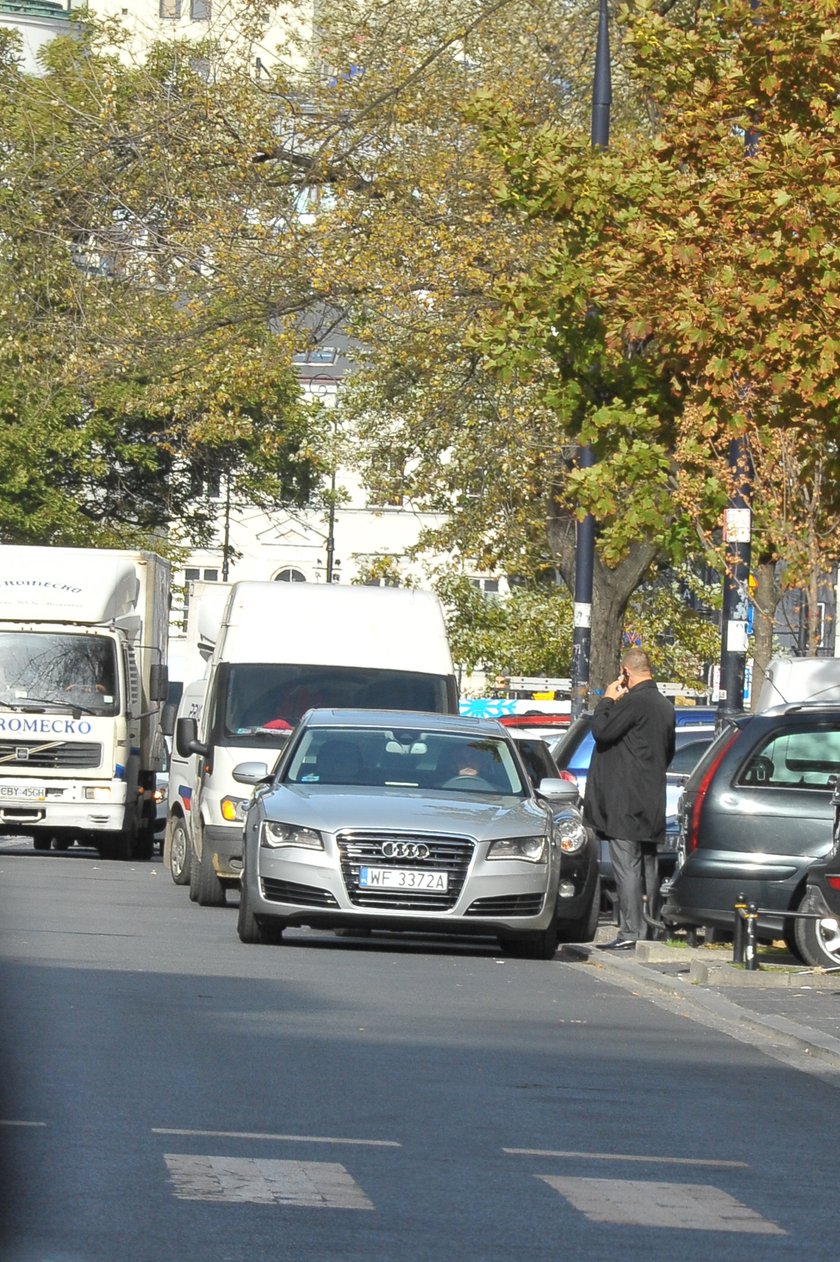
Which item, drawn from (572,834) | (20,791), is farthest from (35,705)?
(572,834)

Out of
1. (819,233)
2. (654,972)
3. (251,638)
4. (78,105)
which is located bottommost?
(654,972)

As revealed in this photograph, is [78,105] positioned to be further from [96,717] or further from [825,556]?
[825,556]

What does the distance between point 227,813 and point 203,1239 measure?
13.7 metres

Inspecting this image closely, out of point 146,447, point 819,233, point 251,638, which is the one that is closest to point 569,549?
point 251,638

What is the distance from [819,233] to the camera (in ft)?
54.8

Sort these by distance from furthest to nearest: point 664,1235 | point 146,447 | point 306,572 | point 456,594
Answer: point 306,572
point 456,594
point 146,447
point 664,1235

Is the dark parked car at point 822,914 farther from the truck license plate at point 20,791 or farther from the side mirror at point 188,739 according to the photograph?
the truck license plate at point 20,791

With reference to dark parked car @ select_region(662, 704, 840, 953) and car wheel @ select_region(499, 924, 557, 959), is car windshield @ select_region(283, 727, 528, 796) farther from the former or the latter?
dark parked car @ select_region(662, 704, 840, 953)

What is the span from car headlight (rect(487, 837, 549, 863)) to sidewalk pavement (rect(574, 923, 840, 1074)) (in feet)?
2.60

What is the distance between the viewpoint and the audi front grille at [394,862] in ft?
50.5

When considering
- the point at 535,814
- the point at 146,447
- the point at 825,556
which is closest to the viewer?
the point at 535,814

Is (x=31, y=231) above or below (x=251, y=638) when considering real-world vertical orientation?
above

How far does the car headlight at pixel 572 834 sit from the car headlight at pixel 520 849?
6.75ft

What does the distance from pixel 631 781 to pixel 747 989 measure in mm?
2990
